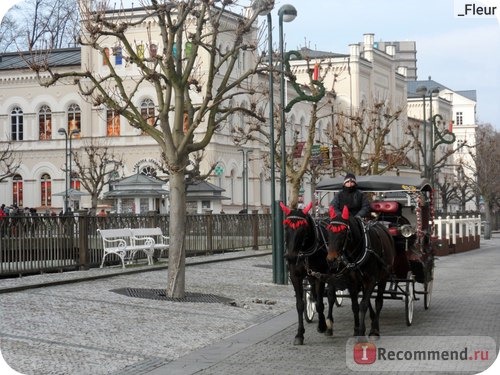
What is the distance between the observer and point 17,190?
67062mm

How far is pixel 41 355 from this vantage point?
1138 centimetres

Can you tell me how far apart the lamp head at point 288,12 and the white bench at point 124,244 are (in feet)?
23.5

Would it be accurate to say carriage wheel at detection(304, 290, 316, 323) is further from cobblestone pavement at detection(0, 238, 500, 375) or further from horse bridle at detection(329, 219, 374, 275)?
horse bridle at detection(329, 219, 374, 275)

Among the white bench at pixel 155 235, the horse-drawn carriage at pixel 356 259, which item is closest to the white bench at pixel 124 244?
the white bench at pixel 155 235

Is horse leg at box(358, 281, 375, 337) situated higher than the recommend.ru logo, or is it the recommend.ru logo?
horse leg at box(358, 281, 375, 337)

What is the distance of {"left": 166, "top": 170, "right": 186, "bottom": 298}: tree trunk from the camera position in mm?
18219

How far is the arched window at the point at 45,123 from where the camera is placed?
2665 inches

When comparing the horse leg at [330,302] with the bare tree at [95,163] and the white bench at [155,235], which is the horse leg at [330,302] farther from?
the bare tree at [95,163]

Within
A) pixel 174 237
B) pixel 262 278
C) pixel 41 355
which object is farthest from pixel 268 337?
pixel 262 278

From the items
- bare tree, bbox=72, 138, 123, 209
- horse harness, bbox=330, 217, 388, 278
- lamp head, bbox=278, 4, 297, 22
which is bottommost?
horse harness, bbox=330, 217, 388, 278

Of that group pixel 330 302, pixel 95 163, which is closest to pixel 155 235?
pixel 330 302

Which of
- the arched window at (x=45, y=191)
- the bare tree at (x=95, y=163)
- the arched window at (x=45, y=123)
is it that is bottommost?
the arched window at (x=45, y=191)

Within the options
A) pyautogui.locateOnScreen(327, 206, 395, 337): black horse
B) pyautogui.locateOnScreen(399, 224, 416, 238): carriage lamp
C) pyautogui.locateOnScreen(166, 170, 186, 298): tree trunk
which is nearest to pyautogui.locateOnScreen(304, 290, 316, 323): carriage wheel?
pyautogui.locateOnScreen(327, 206, 395, 337): black horse

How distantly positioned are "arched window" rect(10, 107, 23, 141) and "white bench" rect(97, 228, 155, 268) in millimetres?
44348
